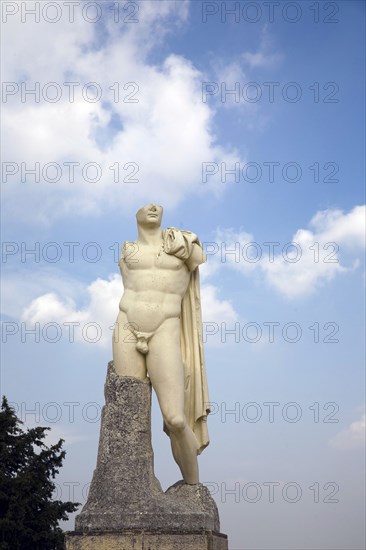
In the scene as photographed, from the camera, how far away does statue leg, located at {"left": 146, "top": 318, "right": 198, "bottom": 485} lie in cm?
970

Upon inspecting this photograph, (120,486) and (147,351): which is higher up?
Answer: (147,351)

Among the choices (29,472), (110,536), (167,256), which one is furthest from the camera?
(29,472)

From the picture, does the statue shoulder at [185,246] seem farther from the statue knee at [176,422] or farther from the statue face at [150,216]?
the statue knee at [176,422]

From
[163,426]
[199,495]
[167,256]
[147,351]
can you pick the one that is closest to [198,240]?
[167,256]

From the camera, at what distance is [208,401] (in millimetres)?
10398

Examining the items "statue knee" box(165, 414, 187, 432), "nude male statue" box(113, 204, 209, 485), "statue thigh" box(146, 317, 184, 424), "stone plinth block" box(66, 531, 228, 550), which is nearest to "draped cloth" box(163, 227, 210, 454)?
"nude male statue" box(113, 204, 209, 485)

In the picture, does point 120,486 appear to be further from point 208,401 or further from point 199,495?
point 208,401

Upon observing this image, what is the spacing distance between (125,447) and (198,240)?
294cm

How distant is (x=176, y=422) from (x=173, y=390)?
15.7 inches

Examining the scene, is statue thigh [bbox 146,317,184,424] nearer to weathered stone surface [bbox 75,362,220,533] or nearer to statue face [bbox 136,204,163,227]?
weathered stone surface [bbox 75,362,220,533]

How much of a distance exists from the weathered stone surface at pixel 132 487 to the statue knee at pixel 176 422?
0.92ft

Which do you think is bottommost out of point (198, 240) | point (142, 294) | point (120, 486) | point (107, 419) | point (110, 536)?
point (110, 536)

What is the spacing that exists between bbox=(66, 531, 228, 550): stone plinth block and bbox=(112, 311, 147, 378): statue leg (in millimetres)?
1994

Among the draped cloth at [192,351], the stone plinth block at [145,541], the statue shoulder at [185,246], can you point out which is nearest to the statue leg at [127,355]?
the draped cloth at [192,351]
